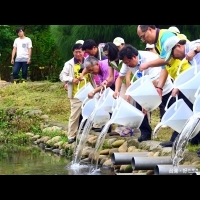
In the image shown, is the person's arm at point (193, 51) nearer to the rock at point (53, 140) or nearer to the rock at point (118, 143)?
the rock at point (118, 143)

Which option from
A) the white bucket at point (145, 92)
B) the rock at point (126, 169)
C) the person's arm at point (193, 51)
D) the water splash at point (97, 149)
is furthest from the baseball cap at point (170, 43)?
the water splash at point (97, 149)

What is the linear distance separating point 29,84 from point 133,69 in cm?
750

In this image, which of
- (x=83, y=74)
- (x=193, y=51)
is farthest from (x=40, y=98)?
(x=193, y=51)

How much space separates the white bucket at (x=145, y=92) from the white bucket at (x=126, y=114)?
0.12 m

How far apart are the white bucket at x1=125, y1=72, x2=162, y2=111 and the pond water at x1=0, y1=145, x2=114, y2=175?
0.92 meters

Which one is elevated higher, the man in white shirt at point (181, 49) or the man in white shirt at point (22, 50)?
the man in white shirt at point (181, 49)

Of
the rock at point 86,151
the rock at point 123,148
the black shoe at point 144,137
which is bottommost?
the rock at point 86,151

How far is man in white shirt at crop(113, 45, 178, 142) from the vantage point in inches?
278

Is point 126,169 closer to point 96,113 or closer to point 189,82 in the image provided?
point 96,113

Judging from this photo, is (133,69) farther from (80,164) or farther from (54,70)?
(54,70)

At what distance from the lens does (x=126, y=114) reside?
6977 mm

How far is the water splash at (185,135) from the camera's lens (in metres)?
5.67

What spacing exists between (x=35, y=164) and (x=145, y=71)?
1.83 metres
